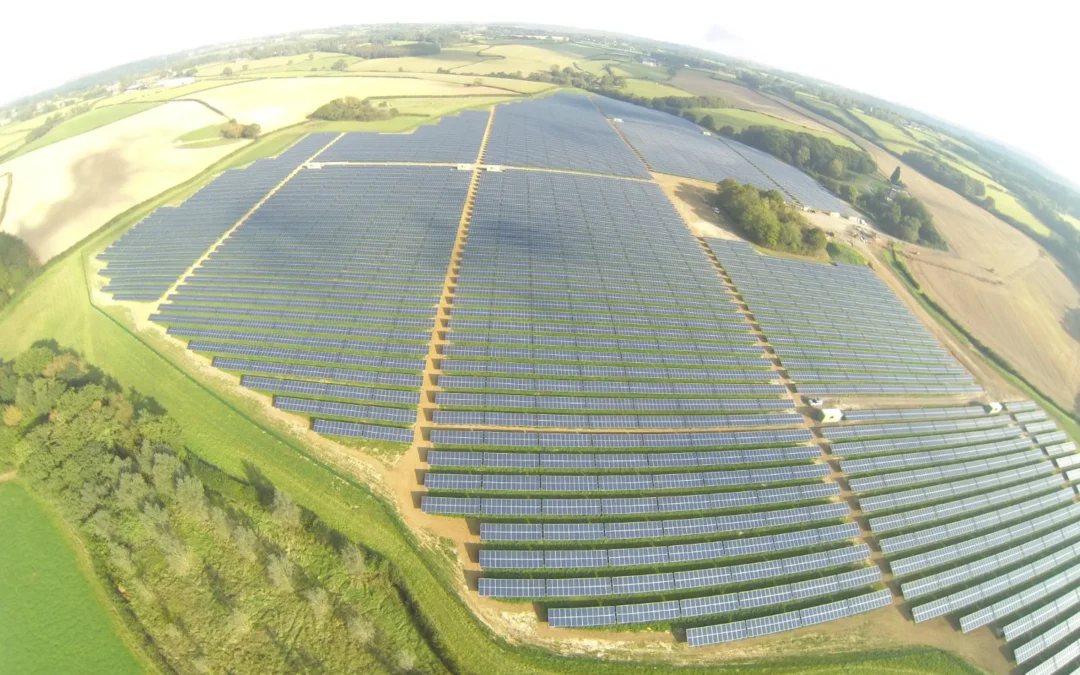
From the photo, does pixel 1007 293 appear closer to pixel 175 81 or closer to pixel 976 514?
pixel 976 514

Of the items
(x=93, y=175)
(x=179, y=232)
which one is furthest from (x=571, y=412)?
(x=93, y=175)

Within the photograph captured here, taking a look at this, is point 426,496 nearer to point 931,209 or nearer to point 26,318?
point 26,318

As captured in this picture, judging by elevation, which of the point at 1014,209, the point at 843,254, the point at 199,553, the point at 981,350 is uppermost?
the point at 1014,209

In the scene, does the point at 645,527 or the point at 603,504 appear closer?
the point at 645,527

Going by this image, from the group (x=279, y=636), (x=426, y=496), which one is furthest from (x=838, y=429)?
(x=279, y=636)

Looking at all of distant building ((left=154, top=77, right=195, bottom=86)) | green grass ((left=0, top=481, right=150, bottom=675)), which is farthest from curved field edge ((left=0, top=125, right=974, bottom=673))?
distant building ((left=154, top=77, right=195, bottom=86))

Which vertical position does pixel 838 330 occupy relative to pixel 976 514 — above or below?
above
